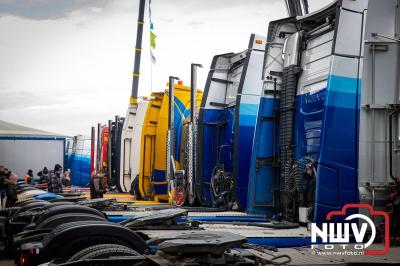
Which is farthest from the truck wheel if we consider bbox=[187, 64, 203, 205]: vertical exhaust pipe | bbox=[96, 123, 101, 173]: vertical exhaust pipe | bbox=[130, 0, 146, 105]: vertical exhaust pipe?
bbox=[130, 0, 146, 105]: vertical exhaust pipe

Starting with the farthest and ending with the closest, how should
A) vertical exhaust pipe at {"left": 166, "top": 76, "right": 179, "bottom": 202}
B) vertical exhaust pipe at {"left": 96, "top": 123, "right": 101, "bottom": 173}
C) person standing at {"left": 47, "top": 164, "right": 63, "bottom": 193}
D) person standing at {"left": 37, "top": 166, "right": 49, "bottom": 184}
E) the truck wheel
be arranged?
1. person standing at {"left": 37, "top": 166, "right": 49, "bottom": 184}
2. person standing at {"left": 47, "top": 164, "right": 63, "bottom": 193}
3. vertical exhaust pipe at {"left": 96, "top": 123, "right": 101, "bottom": 173}
4. vertical exhaust pipe at {"left": 166, "top": 76, "right": 179, "bottom": 202}
5. the truck wheel

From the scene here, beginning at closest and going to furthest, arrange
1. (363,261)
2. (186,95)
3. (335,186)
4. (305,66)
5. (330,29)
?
(363,261), (335,186), (330,29), (305,66), (186,95)

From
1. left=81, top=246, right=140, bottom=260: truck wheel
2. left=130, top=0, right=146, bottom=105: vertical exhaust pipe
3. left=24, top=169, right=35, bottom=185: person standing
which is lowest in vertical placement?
left=81, top=246, right=140, bottom=260: truck wheel

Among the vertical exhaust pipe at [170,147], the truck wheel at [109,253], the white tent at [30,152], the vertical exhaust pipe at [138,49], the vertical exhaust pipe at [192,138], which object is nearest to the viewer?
the truck wheel at [109,253]

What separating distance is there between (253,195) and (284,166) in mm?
621

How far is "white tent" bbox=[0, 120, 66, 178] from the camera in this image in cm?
2262

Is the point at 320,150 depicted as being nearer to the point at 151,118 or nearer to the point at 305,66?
the point at 305,66

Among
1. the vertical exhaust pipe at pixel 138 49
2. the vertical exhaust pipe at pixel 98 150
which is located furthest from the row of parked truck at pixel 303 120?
the vertical exhaust pipe at pixel 138 49

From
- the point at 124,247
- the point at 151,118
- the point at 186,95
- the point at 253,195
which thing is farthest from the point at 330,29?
the point at 151,118

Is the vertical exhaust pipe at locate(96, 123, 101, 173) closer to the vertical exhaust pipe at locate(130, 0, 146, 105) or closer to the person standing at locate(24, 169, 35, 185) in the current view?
the person standing at locate(24, 169, 35, 185)

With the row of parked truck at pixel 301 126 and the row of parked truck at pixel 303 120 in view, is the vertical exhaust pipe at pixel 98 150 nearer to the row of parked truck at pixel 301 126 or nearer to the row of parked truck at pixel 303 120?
the row of parked truck at pixel 301 126

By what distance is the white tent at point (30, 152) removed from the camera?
22.6 metres

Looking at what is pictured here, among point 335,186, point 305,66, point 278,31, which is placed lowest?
point 335,186

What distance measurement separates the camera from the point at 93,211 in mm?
6727
